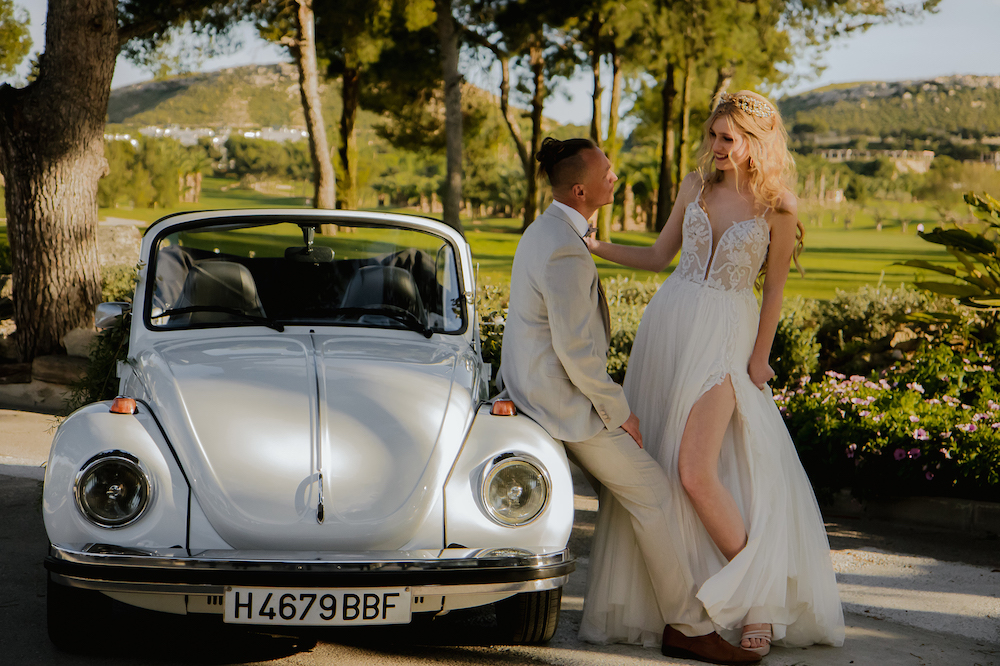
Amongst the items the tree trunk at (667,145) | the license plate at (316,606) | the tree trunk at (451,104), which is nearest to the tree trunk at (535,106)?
the tree trunk at (667,145)

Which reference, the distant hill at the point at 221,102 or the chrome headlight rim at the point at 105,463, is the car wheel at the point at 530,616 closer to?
the chrome headlight rim at the point at 105,463

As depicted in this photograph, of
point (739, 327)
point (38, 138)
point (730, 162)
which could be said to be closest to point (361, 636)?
point (739, 327)

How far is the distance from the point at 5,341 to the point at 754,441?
833 centimetres

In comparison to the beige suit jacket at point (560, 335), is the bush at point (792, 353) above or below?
below

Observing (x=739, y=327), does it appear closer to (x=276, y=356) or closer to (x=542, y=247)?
(x=542, y=247)

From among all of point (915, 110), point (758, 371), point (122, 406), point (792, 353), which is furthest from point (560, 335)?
point (915, 110)

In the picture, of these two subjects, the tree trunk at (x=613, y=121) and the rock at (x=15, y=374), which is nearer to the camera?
the rock at (x=15, y=374)

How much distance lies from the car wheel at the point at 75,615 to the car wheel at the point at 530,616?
1.43 metres

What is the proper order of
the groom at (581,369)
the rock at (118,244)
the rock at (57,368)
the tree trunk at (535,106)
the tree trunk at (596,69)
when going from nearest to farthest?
the groom at (581,369)
the rock at (57,368)
the rock at (118,244)
the tree trunk at (596,69)
the tree trunk at (535,106)

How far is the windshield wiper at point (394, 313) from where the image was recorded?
428 cm

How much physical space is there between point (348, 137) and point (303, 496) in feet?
75.8

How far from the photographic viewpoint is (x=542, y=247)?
3.16m

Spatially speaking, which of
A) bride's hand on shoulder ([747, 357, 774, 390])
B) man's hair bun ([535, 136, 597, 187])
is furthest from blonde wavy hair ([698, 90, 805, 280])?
man's hair bun ([535, 136, 597, 187])

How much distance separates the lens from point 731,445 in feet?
11.9
